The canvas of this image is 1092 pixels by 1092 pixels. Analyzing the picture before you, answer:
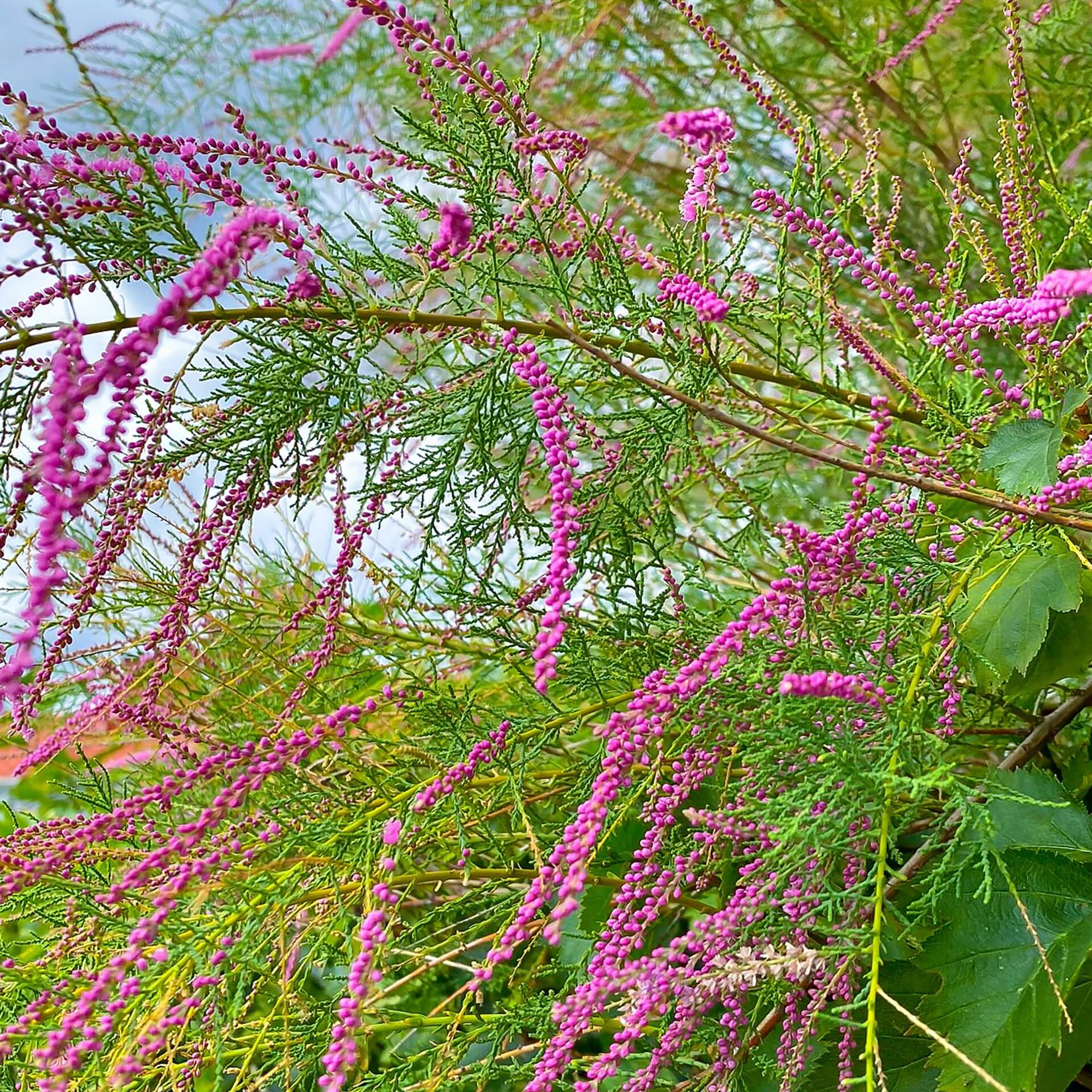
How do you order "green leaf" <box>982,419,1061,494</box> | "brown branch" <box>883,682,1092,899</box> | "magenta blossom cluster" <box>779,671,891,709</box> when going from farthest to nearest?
"brown branch" <box>883,682,1092,899</box> → "green leaf" <box>982,419,1061,494</box> → "magenta blossom cluster" <box>779,671,891,709</box>

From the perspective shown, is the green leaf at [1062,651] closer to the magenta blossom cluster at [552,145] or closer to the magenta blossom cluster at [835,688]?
the magenta blossom cluster at [835,688]

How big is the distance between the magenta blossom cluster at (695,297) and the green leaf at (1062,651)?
31 cm

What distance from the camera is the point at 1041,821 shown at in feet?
2.17

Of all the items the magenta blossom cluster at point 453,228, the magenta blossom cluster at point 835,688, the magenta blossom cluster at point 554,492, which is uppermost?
the magenta blossom cluster at point 453,228

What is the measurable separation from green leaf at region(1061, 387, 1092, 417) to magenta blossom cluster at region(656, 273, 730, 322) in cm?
23

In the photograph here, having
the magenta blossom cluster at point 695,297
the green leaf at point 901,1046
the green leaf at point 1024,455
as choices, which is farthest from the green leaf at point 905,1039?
the magenta blossom cluster at point 695,297

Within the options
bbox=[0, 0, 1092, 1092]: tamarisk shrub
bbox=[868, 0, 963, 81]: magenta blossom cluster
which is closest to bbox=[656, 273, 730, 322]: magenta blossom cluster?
bbox=[0, 0, 1092, 1092]: tamarisk shrub

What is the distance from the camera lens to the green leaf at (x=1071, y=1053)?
621 mm

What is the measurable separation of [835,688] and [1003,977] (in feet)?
0.75

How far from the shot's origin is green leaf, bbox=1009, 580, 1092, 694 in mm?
670

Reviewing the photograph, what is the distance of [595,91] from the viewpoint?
1.70 meters

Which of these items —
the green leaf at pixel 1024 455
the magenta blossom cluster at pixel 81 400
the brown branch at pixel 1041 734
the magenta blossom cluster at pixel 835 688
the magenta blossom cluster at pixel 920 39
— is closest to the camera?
the magenta blossom cluster at pixel 81 400

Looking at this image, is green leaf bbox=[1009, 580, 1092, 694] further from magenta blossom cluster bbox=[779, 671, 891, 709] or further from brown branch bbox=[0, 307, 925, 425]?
brown branch bbox=[0, 307, 925, 425]

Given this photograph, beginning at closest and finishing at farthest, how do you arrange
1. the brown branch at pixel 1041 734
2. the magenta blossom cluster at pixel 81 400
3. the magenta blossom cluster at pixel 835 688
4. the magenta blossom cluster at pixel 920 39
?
the magenta blossom cluster at pixel 81 400 → the magenta blossom cluster at pixel 835 688 → the brown branch at pixel 1041 734 → the magenta blossom cluster at pixel 920 39
